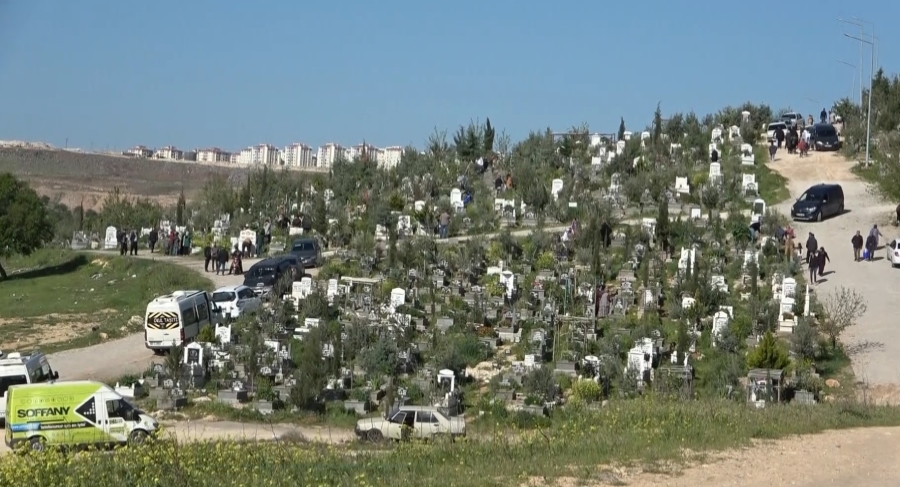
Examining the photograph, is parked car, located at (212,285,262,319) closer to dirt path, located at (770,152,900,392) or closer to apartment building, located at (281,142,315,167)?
dirt path, located at (770,152,900,392)

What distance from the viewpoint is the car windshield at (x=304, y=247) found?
37.9 metres

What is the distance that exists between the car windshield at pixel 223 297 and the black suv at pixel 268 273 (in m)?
1.59

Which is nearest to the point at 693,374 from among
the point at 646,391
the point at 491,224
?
the point at 646,391

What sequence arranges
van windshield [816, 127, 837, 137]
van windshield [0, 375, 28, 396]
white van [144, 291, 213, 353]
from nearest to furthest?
van windshield [0, 375, 28, 396] → white van [144, 291, 213, 353] → van windshield [816, 127, 837, 137]

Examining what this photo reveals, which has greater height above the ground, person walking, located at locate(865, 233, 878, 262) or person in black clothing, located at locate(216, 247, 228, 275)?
person walking, located at locate(865, 233, 878, 262)

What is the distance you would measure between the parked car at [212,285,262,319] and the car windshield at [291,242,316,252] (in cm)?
630

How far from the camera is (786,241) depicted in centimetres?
3388

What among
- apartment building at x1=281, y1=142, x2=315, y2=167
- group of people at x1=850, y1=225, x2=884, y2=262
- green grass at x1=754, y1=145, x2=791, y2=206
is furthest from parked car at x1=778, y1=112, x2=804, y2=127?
apartment building at x1=281, y1=142, x2=315, y2=167

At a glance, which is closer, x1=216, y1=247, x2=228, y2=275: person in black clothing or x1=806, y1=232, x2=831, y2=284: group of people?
x1=806, y1=232, x2=831, y2=284: group of people

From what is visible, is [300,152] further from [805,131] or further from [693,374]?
[693,374]

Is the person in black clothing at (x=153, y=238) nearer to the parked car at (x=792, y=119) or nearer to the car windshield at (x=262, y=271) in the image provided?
the car windshield at (x=262, y=271)


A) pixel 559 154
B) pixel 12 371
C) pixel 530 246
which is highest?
pixel 559 154

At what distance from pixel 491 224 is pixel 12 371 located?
69.7 feet

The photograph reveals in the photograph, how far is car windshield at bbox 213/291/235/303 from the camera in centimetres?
3084
